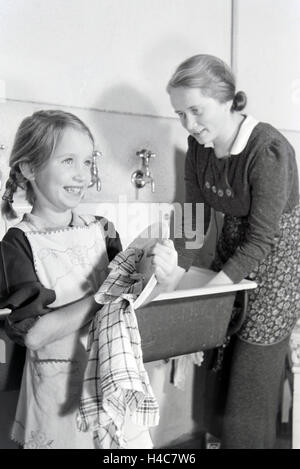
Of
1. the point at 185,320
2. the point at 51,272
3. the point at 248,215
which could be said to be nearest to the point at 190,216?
the point at 248,215

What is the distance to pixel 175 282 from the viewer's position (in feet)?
3.33

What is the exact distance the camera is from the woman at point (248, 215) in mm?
1020

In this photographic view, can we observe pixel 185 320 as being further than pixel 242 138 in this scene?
No

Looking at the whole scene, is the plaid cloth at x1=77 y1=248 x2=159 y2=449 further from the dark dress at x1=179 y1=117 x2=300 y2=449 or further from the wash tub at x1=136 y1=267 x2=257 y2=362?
the dark dress at x1=179 y1=117 x2=300 y2=449

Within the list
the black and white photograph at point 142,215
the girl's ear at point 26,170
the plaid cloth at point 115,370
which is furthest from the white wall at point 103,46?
the plaid cloth at point 115,370

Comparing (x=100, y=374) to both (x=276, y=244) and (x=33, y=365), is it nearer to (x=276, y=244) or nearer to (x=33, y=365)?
(x=33, y=365)

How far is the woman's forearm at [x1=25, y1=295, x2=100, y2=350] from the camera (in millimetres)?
812

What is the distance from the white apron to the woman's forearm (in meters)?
0.02

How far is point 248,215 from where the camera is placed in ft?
3.56

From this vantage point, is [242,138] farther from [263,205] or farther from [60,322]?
[60,322]

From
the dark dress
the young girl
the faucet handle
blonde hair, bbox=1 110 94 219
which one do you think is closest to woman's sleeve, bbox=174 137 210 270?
the dark dress

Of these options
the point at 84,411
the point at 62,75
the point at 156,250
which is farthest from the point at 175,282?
the point at 62,75

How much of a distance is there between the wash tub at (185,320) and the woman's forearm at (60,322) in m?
0.09

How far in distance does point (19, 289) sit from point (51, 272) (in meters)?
0.07
